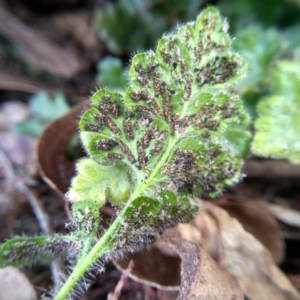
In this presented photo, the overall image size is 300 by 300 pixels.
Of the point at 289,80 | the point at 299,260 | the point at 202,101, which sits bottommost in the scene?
the point at 299,260

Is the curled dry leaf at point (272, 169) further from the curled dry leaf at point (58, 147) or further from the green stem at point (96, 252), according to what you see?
the green stem at point (96, 252)

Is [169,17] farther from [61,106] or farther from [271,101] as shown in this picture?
[271,101]

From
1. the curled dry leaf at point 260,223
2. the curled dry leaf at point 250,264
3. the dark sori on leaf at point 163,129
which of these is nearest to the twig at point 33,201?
the dark sori on leaf at point 163,129

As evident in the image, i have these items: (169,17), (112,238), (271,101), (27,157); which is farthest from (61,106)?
(112,238)

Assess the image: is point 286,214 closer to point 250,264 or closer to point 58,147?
point 250,264

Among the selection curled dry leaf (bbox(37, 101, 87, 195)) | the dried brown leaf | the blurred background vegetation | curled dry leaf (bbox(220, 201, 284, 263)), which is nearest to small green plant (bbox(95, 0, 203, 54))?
the blurred background vegetation

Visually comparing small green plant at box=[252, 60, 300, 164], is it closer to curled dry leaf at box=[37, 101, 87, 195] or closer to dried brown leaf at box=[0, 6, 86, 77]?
curled dry leaf at box=[37, 101, 87, 195]

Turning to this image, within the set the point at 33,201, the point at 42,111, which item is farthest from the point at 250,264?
the point at 42,111

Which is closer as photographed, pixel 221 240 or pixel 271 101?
pixel 221 240
